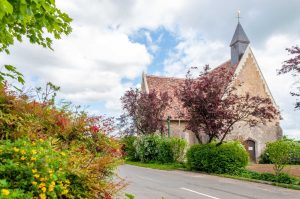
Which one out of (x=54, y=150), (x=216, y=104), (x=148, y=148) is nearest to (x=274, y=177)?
(x=216, y=104)

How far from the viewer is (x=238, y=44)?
38000mm

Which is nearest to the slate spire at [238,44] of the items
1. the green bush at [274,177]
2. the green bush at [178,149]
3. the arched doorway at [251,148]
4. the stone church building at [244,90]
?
the stone church building at [244,90]

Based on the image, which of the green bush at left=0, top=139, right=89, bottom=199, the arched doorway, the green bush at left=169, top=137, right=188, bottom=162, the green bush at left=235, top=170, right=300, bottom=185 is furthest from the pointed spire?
the green bush at left=0, top=139, right=89, bottom=199

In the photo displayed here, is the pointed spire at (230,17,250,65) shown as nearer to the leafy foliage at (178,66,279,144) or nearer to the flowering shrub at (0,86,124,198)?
the leafy foliage at (178,66,279,144)

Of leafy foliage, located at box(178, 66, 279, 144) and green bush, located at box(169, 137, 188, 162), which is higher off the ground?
leafy foliage, located at box(178, 66, 279, 144)

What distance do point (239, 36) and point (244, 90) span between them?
6257 mm

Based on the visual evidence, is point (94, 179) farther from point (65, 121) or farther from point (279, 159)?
point (279, 159)

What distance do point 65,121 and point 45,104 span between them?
0.78 metres

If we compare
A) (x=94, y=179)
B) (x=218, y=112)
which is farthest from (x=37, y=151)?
(x=218, y=112)

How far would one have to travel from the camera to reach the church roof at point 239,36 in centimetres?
3836

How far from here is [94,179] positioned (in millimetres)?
4645

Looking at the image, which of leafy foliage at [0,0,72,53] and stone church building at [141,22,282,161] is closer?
leafy foliage at [0,0,72,53]

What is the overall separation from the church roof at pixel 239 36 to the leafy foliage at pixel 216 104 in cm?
1801

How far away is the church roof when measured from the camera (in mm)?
38362
